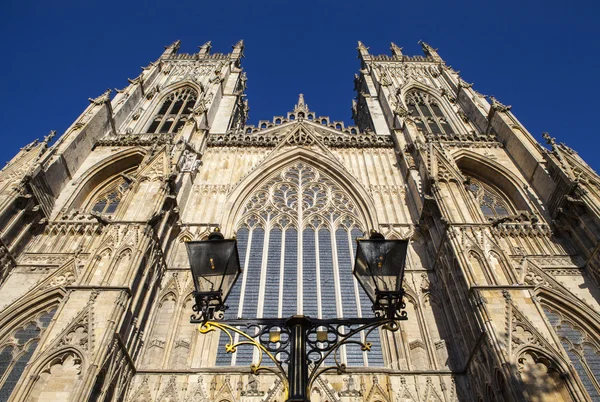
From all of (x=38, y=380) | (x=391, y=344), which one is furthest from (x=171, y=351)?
(x=391, y=344)

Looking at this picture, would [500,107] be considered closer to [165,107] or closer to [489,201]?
[489,201]

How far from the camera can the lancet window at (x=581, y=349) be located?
1005 cm

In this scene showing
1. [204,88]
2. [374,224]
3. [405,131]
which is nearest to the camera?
[374,224]

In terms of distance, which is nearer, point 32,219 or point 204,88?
point 32,219

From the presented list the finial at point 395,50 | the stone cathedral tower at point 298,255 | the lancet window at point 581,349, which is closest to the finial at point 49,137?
the stone cathedral tower at point 298,255

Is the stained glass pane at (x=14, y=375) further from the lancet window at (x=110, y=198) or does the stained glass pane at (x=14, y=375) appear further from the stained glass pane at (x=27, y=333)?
the lancet window at (x=110, y=198)

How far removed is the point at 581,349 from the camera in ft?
35.5

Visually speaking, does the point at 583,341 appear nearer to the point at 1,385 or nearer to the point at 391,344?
the point at 391,344

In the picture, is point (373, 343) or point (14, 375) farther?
point (373, 343)

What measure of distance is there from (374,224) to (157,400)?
8.83 metres

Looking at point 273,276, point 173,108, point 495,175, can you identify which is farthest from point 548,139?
point 173,108

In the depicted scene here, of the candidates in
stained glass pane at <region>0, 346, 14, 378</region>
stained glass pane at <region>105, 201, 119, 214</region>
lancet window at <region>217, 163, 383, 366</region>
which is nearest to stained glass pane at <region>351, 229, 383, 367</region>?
lancet window at <region>217, 163, 383, 366</region>

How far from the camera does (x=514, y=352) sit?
27.8 feet

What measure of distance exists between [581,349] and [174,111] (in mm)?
22273
